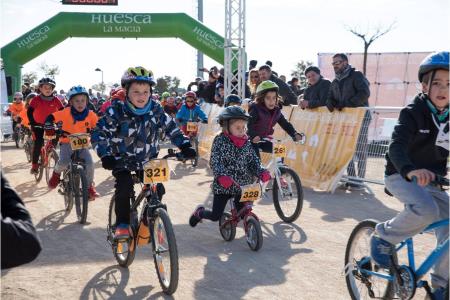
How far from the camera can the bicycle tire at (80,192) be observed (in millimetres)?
7234

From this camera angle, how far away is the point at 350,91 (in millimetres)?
10008

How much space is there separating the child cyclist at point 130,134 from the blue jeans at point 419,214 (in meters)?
1.99

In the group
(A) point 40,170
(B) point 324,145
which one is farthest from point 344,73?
(A) point 40,170

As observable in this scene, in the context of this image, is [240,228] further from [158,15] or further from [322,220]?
[158,15]

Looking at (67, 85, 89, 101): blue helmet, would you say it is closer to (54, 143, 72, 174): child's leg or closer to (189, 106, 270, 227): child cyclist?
(54, 143, 72, 174): child's leg

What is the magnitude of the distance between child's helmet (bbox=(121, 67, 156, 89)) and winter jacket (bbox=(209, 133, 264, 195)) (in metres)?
1.42

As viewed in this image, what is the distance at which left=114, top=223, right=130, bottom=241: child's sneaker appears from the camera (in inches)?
201

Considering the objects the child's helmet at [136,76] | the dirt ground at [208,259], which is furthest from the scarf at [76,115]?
the child's helmet at [136,76]

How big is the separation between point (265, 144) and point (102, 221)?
256 cm

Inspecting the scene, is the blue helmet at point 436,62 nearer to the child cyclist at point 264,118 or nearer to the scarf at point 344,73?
the child cyclist at point 264,118

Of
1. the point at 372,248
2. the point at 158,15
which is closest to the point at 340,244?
the point at 372,248

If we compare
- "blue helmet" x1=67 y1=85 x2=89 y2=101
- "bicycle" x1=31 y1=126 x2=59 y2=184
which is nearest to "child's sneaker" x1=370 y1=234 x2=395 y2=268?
"blue helmet" x1=67 y1=85 x2=89 y2=101

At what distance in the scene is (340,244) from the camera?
6.35 meters

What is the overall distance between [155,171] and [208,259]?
1.40 m
